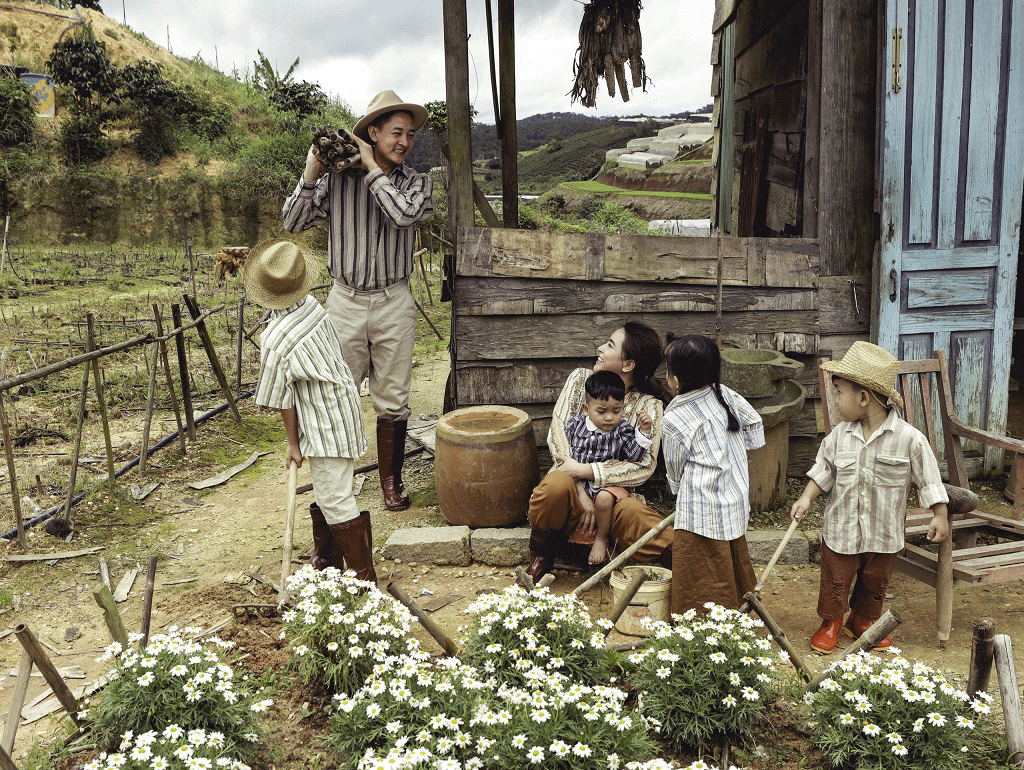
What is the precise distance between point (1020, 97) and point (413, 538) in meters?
4.53

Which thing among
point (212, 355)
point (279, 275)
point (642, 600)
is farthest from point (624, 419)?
point (212, 355)

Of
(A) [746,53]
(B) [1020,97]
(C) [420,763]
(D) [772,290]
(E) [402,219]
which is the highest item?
(A) [746,53]

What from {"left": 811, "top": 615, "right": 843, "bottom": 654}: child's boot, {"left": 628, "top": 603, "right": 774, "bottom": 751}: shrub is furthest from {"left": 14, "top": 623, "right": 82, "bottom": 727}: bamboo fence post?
{"left": 811, "top": 615, "right": 843, "bottom": 654}: child's boot

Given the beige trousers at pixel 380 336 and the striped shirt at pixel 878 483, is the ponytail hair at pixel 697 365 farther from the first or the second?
the beige trousers at pixel 380 336

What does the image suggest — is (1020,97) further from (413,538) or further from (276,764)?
(276,764)

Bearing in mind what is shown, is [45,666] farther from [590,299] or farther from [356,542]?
[590,299]

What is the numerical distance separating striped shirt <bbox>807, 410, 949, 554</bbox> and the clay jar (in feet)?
5.56

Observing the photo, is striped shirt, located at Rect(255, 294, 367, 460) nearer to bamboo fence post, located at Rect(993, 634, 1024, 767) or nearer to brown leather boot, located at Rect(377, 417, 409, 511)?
brown leather boot, located at Rect(377, 417, 409, 511)

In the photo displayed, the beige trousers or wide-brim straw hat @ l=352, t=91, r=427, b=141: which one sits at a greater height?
wide-brim straw hat @ l=352, t=91, r=427, b=141

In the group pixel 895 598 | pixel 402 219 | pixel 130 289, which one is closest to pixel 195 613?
pixel 402 219

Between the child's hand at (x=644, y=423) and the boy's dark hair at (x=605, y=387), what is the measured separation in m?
0.20

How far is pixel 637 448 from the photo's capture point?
3.92m

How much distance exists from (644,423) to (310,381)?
1680 millimetres

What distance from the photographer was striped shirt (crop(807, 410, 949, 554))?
127 inches
